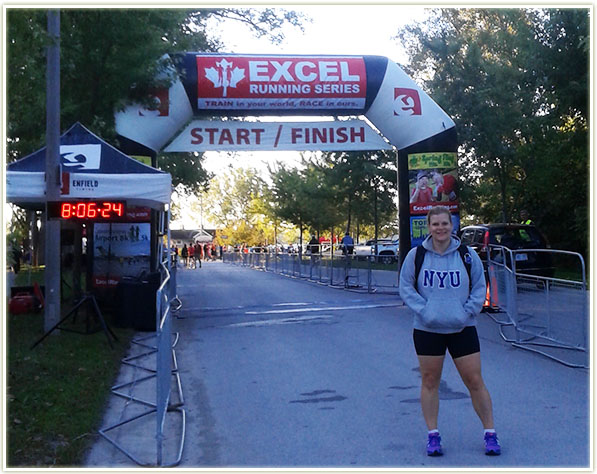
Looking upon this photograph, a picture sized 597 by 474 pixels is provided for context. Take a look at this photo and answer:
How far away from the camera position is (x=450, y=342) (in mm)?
5668

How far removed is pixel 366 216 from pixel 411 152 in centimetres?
2784

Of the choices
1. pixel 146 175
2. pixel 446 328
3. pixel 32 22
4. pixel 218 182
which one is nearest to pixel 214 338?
pixel 146 175

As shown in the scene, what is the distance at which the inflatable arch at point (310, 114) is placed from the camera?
49.9 feet

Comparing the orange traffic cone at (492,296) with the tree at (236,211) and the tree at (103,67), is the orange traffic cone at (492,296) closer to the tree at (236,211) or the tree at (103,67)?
the tree at (103,67)

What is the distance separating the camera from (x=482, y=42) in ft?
114

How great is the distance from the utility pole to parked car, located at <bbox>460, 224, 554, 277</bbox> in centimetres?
931

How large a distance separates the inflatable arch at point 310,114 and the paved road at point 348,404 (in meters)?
4.01

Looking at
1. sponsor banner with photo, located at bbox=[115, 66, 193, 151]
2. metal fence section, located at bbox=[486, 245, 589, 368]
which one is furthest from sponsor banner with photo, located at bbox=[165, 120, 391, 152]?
metal fence section, located at bbox=[486, 245, 589, 368]

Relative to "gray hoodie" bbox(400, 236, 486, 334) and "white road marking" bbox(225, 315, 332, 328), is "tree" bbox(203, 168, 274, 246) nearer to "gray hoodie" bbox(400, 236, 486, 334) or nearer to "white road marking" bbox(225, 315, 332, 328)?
"white road marking" bbox(225, 315, 332, 328)

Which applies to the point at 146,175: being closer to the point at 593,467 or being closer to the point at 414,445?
the point at 414,445

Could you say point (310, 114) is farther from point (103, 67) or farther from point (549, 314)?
point (549, 314)

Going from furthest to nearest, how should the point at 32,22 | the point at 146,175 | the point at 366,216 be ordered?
the point at 366,216
the point at 146,175
the point at 32,22

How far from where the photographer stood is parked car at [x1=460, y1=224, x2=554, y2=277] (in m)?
17.5

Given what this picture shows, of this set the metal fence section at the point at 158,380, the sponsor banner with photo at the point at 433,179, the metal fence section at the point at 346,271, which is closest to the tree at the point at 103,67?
the metal fence section at the point at 158,380
